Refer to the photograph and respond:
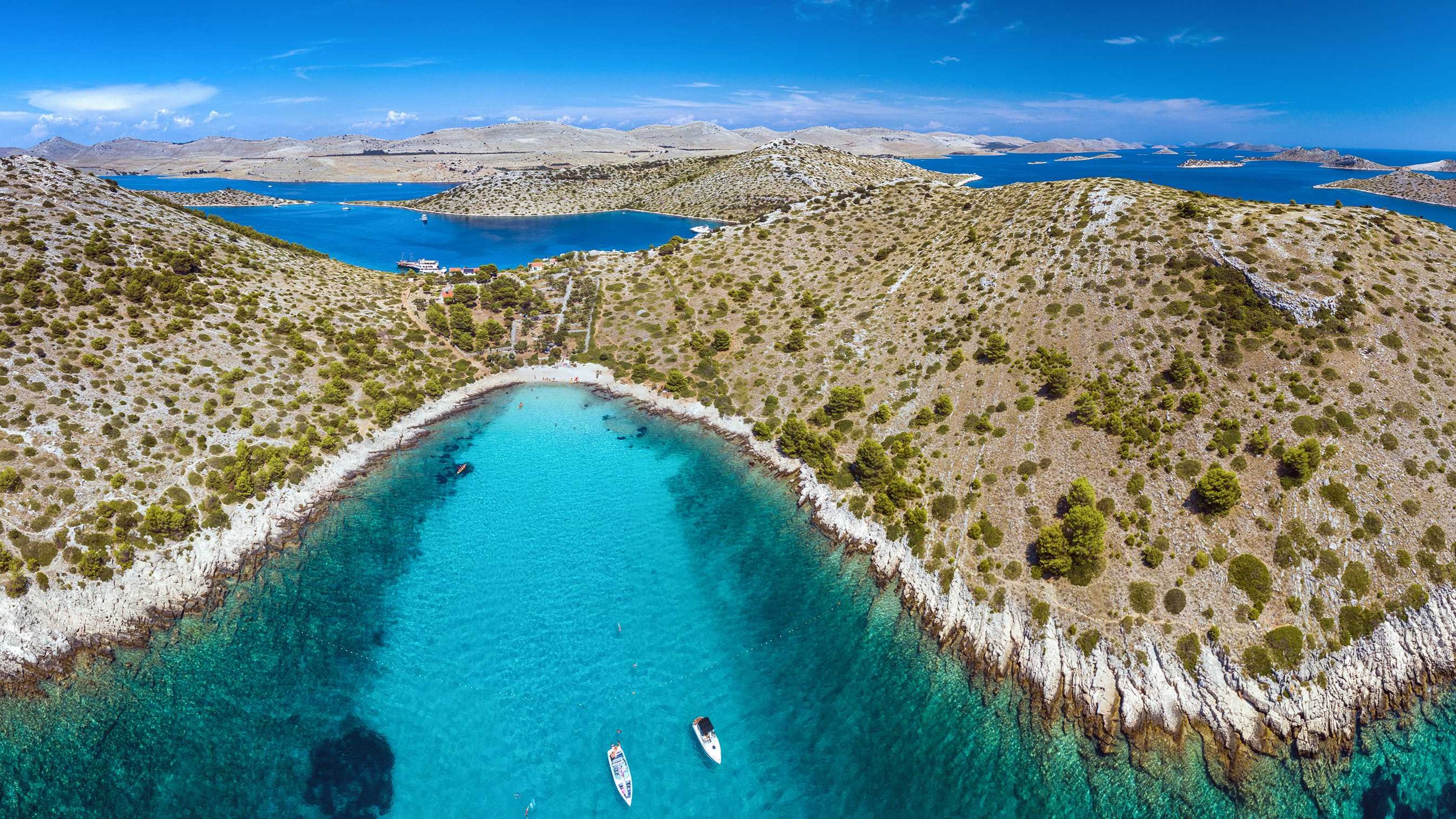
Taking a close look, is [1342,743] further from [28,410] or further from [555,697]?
[28,410]

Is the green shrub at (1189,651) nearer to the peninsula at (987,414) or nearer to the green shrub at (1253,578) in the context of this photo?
the peninsula at (987,414)

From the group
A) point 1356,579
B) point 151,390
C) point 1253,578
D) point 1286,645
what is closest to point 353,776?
point 151,390

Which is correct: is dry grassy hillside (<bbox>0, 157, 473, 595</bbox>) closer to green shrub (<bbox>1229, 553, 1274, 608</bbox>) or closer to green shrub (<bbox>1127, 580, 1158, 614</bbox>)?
green shrub (<bbox>1127, 580, 1158, 614</bbox>)

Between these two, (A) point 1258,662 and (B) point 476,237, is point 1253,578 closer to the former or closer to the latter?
(A) point 1258,662

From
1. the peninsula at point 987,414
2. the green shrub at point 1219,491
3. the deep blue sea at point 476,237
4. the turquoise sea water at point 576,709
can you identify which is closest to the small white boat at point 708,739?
the turquoise sea water at point 576,709

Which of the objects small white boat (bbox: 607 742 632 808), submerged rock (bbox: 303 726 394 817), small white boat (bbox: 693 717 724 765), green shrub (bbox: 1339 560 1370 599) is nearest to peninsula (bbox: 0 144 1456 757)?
green shrub (bbox: 1339 560 1370 599)

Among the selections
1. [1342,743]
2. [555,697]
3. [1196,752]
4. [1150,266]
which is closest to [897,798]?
[1196,752]
